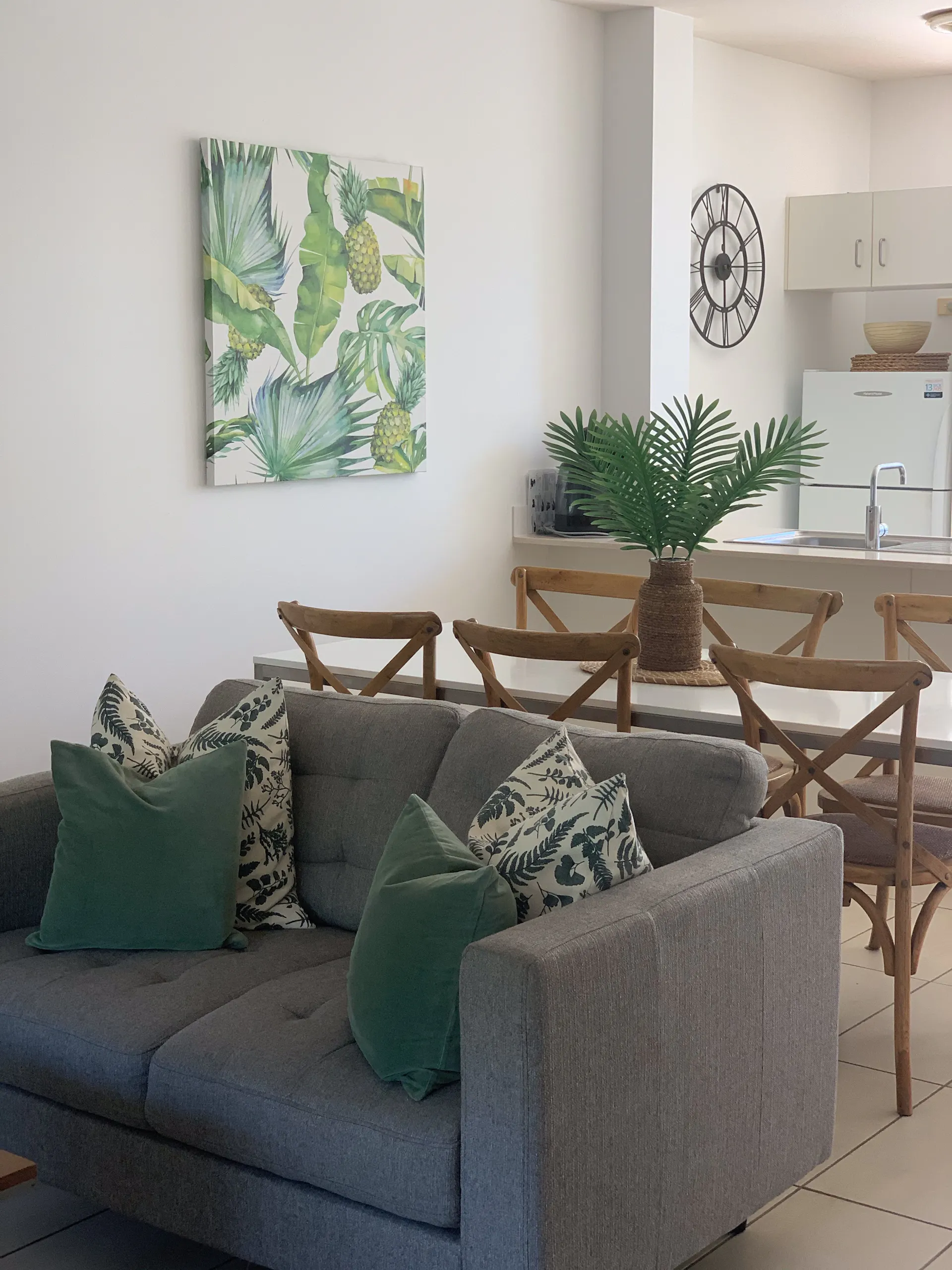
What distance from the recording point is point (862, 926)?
13.5ft

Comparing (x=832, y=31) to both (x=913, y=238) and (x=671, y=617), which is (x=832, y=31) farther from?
(x=671, y=617)

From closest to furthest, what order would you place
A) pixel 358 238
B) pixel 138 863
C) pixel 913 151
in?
pixel 138 863 < pixel 358 238 < pixel 913 151

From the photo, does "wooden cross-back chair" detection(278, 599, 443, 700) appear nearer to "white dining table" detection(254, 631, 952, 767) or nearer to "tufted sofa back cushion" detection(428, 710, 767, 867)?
"white dining table" detection(254, 631, 952, 767)

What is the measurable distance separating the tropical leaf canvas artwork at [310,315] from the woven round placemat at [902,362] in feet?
8.42

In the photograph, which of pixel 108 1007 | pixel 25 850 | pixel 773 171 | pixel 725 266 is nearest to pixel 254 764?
pixel 25 850

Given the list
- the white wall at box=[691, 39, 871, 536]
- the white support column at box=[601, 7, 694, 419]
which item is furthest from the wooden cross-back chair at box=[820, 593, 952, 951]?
the white wall at box=[691, 39, 871, 536]

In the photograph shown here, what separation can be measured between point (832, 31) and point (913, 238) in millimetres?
1026

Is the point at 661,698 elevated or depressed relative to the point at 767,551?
depressed

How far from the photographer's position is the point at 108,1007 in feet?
7.70

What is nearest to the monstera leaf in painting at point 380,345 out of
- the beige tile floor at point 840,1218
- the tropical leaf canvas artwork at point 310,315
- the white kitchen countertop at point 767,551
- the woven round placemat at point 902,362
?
the tropical leaf canvas artwork at point 310,315

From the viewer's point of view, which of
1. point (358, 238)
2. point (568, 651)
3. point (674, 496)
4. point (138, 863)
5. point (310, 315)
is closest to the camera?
point (138, 863)

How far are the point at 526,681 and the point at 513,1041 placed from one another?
1872 mm

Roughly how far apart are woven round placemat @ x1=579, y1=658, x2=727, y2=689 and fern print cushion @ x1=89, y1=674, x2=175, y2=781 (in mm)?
1138

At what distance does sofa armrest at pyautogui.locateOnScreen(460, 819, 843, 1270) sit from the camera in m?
1.85
